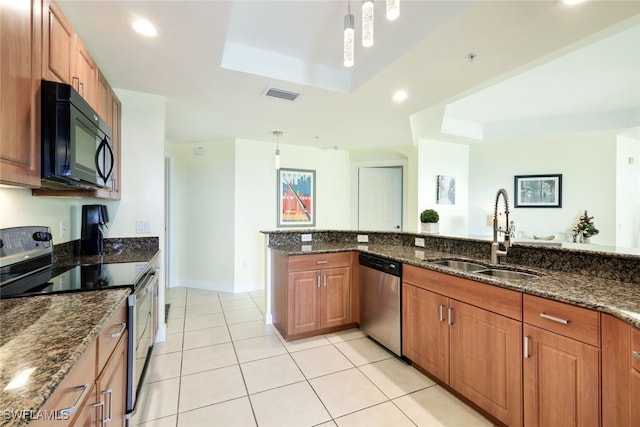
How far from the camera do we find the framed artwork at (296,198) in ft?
16.0

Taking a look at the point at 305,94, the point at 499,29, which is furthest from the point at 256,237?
the point at 499,29

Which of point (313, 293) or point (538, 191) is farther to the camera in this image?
point (538, 191)

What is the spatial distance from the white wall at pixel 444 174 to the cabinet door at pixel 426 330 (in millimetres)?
2531

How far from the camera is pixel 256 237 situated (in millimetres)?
4680

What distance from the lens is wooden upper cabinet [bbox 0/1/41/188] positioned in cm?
103

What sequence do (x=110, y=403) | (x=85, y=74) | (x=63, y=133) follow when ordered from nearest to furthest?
(x=110, y=403), (x=63, y=133), (x=85, y=74)

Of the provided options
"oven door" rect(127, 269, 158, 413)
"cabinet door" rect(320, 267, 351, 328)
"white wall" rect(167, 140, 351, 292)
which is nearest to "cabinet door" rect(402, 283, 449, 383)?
"cabinet door" rect(320, 267, 351, 328)

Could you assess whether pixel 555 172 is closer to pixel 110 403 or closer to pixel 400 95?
pixel 400 95

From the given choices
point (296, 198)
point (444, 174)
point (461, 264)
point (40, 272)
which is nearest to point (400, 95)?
point (461, 264)

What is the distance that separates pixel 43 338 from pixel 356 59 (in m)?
2.58

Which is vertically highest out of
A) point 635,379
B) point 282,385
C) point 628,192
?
point 628,192

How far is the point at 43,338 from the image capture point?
89 cm

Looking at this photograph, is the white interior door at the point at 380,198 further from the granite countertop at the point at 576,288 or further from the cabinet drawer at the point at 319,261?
the granite countertop at the point at 576,288

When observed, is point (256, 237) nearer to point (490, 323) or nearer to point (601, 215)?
point (490, 323)
